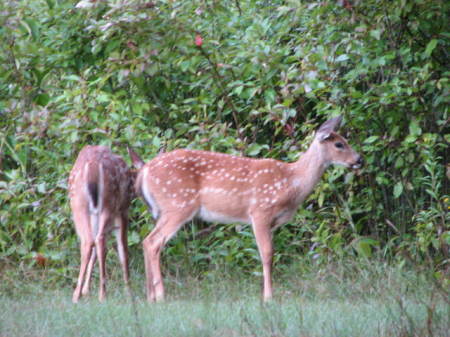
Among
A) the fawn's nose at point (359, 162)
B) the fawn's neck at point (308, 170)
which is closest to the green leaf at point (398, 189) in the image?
the fawn's nose at point (359, 162)

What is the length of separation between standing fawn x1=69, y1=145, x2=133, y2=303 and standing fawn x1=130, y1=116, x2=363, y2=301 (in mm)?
250

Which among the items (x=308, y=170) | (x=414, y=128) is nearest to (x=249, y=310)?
(x=308, y=170)

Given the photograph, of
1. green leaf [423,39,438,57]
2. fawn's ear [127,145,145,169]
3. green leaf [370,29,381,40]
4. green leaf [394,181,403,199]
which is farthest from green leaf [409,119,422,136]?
fawn's ear [127,145,145,169]

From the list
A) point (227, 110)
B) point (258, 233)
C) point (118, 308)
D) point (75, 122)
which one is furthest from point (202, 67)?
point (118, 308)

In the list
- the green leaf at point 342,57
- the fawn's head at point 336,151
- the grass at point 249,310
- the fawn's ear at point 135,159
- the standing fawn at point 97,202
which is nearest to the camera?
the grass at point 249,310

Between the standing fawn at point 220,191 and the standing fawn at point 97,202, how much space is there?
0.82 ft

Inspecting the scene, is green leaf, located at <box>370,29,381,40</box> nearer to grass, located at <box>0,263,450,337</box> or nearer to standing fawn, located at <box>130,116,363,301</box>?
standing fawn, located at <box>130,116,363,301</box>

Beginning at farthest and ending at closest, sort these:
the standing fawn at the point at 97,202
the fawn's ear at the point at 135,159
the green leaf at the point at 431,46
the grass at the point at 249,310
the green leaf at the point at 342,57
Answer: the fawn's ear at the point at 135,159
the green leaf at the point at 342,57
the green leaf at the point at 431,46
the standing fawn at the point at 97,202
the grass at the point at 249,310

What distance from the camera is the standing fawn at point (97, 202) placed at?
7.31 meters

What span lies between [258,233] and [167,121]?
1960 mm

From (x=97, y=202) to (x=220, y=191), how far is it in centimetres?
105

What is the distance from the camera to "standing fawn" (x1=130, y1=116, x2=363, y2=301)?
7598mm

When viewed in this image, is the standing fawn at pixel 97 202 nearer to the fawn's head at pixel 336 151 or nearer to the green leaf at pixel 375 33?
the fawn's head at pixel 336 151

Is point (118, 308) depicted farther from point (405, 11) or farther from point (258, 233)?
point (405, 11)
